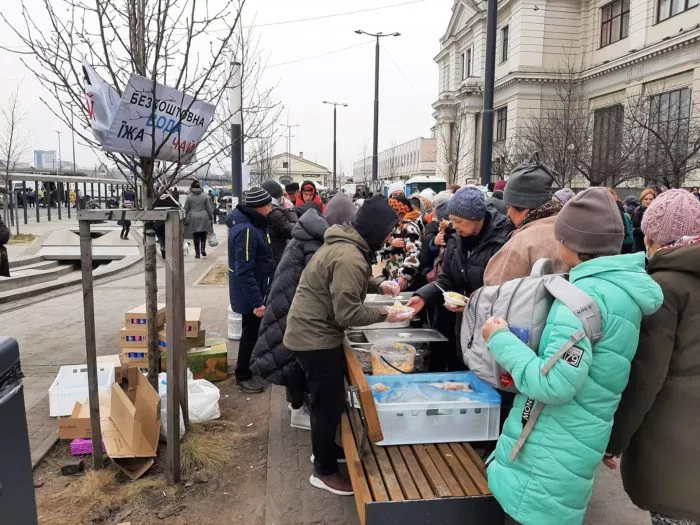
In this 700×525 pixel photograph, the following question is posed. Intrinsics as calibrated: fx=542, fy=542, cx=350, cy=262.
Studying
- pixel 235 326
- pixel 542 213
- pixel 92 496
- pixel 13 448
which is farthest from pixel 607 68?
pixel 13 448

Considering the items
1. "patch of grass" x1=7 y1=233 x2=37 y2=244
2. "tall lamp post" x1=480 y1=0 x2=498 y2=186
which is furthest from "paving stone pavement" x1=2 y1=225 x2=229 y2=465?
"patch of grass" x1=7 y1=233 x2=37 y2=244

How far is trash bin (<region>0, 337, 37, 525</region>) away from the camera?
176 centimetres

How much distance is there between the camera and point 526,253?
3.03m

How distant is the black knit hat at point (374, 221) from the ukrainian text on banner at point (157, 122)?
4.99 ft

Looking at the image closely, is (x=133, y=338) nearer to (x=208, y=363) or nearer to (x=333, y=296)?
(x=208, y=363)

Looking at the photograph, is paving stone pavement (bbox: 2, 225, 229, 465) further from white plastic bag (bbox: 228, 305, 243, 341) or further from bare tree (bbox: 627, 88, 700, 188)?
bare tree (bbox: 627, 88, 700, 188)

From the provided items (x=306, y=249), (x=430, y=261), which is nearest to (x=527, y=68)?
(x=430, y=261)

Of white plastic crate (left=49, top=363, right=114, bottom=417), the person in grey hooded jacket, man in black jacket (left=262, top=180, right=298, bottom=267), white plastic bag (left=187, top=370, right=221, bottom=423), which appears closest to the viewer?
white plastic bag (left=187, top=370, right=221, bottom=423)

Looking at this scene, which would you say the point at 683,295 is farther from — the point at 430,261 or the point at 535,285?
the point at 430,261

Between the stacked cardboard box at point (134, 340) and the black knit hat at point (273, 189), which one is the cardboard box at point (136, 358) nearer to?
the stacked cardboard box at point (134, 340)

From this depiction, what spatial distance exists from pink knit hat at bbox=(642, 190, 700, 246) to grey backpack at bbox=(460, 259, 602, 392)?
0.42m

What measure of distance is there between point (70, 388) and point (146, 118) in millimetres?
2415

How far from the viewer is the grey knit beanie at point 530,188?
3.46 metres

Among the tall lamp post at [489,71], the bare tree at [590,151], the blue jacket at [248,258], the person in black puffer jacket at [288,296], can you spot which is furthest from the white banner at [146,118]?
the bare tree at [590,151]
